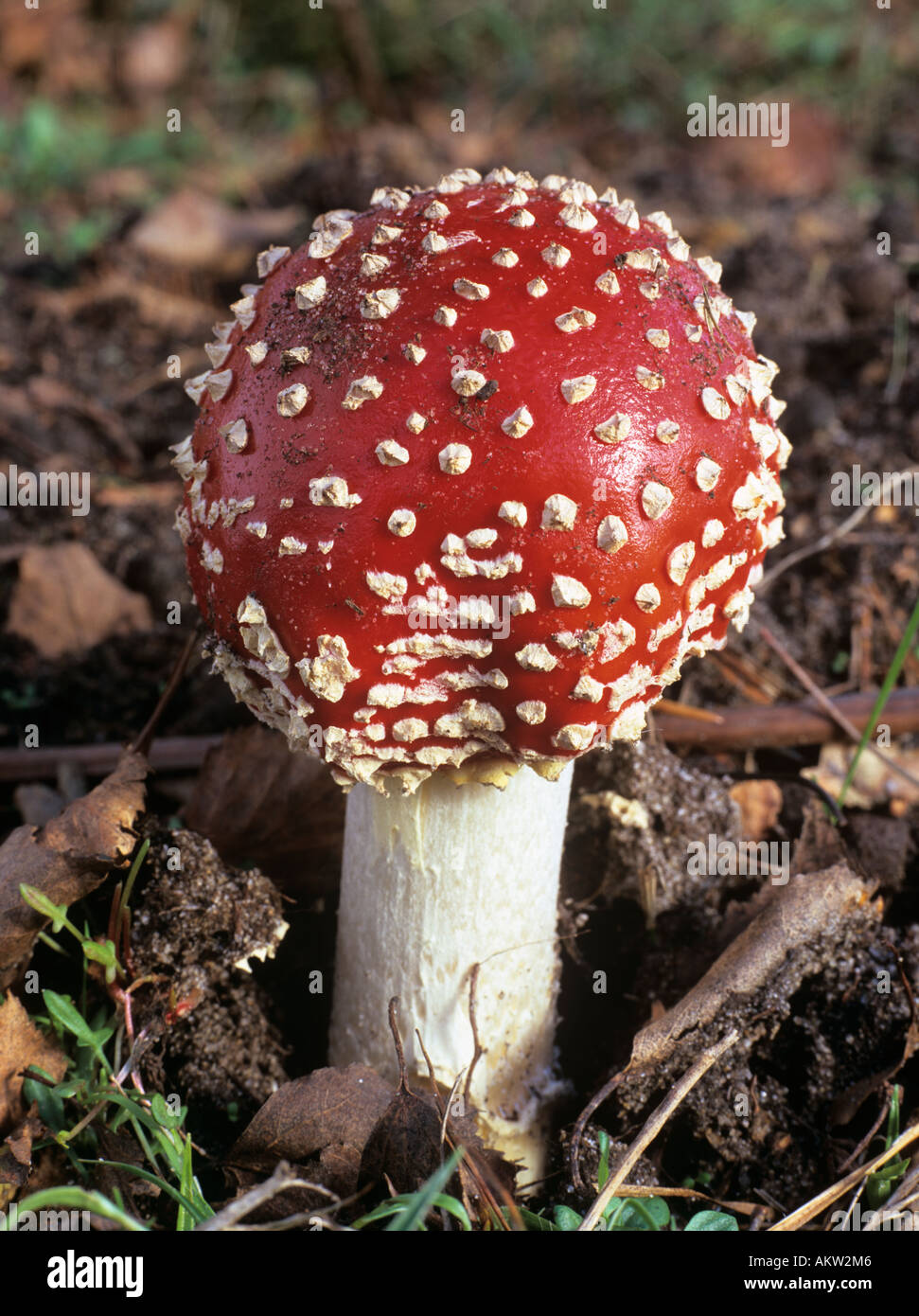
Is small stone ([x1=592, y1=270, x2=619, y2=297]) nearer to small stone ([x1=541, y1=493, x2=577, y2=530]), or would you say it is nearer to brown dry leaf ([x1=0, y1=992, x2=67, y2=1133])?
small stone ([x1=541, y1=493, x2=577, y2=530])

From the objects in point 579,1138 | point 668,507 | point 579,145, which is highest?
point 579,145

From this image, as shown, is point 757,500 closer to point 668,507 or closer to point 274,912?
point 668,507

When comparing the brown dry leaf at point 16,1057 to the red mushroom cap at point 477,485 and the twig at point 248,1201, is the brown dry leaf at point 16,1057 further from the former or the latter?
the red mushroom cap at point 477,485

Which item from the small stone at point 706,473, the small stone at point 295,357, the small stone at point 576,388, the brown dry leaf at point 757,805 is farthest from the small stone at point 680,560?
the brown dry leaf at point 757,805

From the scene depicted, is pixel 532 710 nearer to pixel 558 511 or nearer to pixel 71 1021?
pixel 558 511

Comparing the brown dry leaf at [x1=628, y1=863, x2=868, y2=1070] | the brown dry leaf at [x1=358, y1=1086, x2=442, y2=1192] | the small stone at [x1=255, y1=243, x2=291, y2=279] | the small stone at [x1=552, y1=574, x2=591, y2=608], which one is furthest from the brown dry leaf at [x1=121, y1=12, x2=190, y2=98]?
the brown dry leaf at [x1=358, y1=1086, x2=442, y2=1192]

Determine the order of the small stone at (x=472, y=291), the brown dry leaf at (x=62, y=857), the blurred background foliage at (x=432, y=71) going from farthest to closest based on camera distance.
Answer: the blurred background foliage at (x=432, y=71) < the brown dry leaf at (x=62, y=857) < the small stone at (x=472, y=291)
